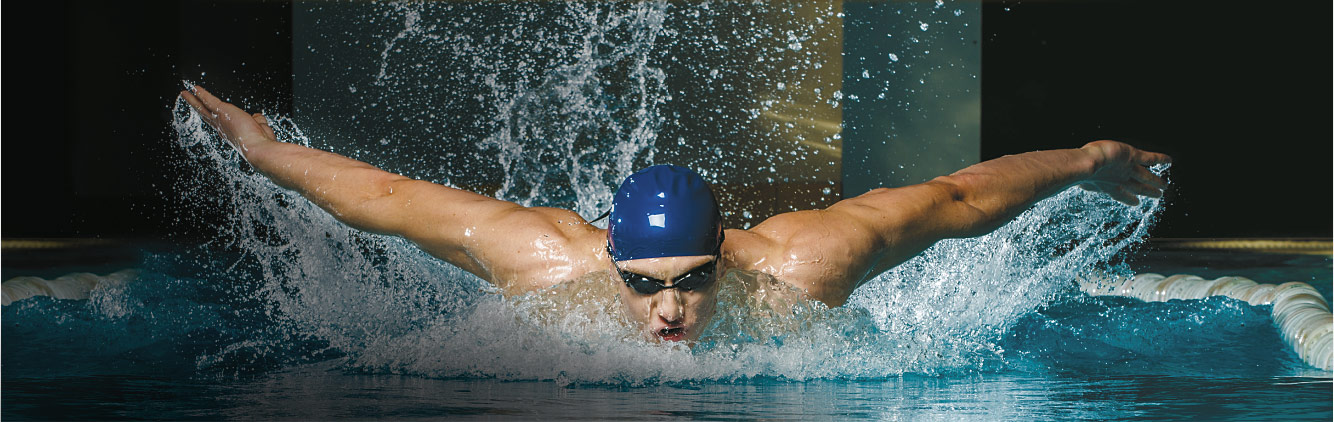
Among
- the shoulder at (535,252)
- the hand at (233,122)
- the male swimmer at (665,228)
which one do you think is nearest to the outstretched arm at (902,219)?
the male swimmer at (665,228)

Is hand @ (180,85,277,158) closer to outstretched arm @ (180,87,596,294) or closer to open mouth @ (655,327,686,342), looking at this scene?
outstretched arm @ (180,87,596,294)

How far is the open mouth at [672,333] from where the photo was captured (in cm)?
240

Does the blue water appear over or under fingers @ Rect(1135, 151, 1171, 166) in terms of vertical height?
under

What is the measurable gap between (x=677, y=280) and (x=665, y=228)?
116 millimetres

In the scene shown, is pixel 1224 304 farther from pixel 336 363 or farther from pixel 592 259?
pixel 336 363

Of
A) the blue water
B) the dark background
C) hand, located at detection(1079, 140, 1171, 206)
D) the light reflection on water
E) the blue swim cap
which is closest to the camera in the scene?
the light reflection on water

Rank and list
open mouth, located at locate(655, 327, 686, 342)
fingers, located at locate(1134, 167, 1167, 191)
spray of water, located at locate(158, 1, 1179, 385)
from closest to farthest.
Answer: open mouth, located at locate(655, 327, 686, 342)
spray of water, located at locate(158, 1, 1179, 385)
fingers, located at locate(1134, 167, 1167, 191)

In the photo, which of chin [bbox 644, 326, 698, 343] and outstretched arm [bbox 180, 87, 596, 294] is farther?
outstretched arm [bbox 180, 87, 596, 294]

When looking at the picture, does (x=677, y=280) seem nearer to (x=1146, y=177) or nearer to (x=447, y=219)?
(x=447, y=219)

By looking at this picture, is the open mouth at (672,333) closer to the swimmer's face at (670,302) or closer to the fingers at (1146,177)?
the swimmer's face at (670,302)

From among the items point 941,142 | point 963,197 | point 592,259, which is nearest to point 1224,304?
point 963,197

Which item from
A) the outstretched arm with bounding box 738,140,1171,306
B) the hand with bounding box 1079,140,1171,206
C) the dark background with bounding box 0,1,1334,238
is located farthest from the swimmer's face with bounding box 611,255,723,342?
the dark background with bounding box 0,1,1334,238

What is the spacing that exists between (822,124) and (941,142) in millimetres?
831

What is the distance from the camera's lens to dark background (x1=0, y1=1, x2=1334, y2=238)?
755 centimetres
